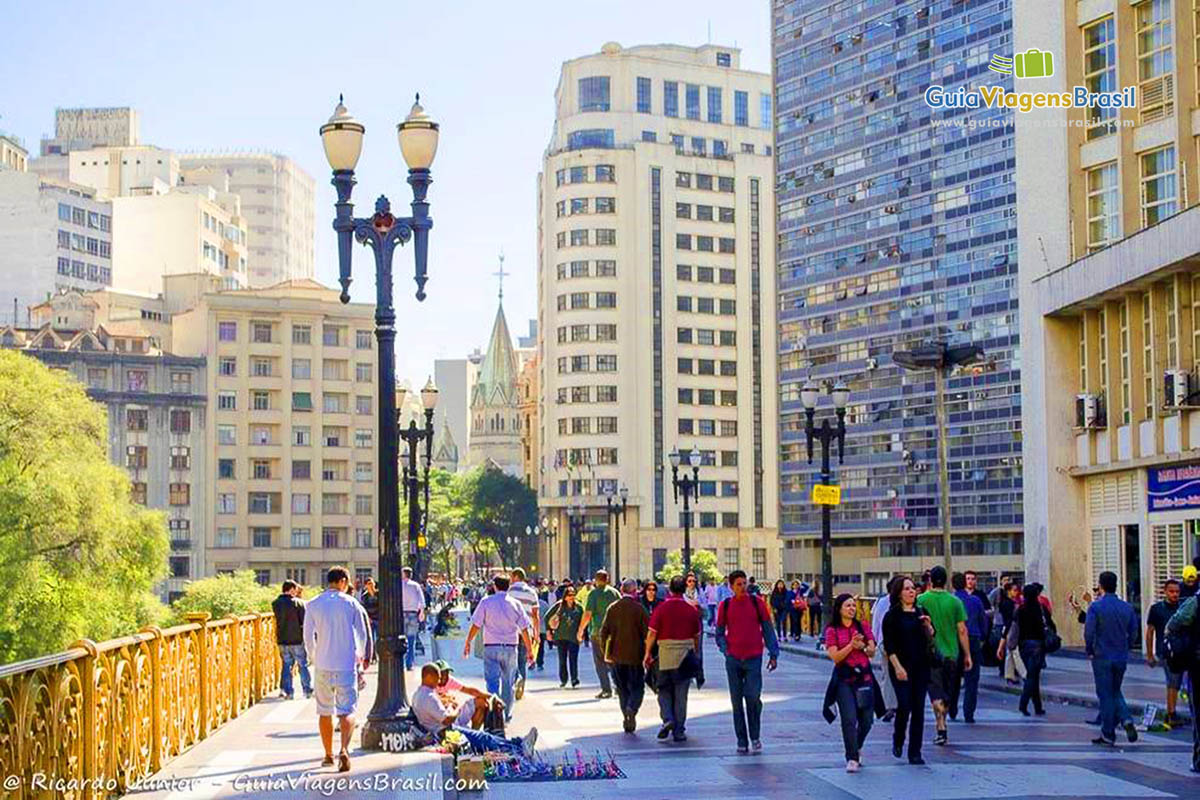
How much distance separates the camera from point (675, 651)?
16859 mm

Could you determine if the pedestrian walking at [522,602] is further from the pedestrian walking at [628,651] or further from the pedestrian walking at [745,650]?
the pedestrian walking at [745,650]

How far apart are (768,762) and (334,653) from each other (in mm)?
4072

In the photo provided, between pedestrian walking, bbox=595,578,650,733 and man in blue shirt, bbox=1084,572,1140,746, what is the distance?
4.68 metres

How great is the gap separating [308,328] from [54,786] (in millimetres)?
100799

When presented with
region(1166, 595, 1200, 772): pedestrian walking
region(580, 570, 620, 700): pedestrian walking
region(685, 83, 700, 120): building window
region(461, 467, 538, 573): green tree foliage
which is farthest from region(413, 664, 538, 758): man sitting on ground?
region(461, 467, 538, 573): green tree foliage

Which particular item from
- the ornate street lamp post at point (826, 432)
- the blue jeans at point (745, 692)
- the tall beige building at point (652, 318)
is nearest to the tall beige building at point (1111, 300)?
the ornate street lamp post at point (826, 432)

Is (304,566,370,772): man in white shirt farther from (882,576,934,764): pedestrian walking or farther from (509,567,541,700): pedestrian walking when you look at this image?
(509,567,541,700): pedestrian walking

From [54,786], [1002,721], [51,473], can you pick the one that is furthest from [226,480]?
[54,786]

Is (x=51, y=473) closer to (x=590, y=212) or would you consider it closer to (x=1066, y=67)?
(x=1066, y=67)

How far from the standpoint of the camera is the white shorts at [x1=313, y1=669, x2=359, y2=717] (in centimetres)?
1430

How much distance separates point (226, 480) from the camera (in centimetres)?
10675

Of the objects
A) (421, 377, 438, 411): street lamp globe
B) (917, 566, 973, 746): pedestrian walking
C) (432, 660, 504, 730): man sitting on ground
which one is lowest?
(432, 660, 504, 730): man sitting on ground

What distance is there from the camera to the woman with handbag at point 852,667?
14.7 m

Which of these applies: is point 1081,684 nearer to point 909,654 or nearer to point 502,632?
point 502,632
